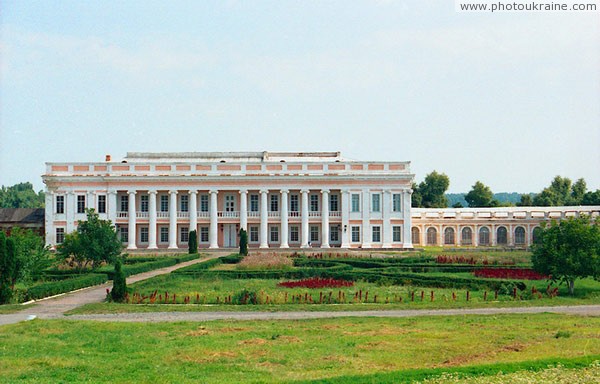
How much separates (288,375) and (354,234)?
171 ft

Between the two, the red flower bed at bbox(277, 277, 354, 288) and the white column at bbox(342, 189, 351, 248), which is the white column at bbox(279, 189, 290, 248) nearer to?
the white column at bbox(342, 189, 351, 248)

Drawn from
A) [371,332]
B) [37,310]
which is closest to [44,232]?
[37,310]

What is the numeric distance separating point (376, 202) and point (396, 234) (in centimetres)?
346

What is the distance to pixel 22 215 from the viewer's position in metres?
66.6

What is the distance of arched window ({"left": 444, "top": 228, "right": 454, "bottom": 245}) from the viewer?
73188 millimetres

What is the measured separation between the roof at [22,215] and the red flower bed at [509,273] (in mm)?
45516

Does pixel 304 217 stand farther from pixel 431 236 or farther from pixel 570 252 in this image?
pixel 570 252

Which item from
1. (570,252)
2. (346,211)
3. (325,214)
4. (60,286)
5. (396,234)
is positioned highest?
(346,211)

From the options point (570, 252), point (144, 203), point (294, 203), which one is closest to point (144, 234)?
point (144, 203)

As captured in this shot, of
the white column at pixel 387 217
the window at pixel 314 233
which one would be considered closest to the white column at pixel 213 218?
the window at pixel 314 233

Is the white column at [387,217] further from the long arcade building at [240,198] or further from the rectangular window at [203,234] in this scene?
the rectangular window at [203,234]

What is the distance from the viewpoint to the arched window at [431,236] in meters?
73.3

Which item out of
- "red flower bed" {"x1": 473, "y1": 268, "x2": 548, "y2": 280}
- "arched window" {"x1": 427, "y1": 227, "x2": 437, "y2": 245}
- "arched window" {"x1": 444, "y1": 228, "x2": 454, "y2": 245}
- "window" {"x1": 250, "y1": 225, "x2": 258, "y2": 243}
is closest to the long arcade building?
"window" {"x1": 250, "y1": 225, "x2": 258, "y2": 243}

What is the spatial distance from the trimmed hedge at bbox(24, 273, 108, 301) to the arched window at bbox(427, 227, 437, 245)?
46276mm
